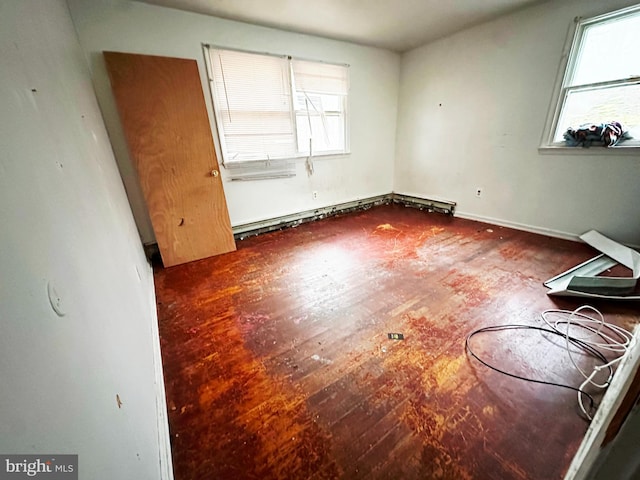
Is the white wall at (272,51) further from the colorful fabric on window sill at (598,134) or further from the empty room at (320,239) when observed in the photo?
the colorful fabric on window sill at (598,134)

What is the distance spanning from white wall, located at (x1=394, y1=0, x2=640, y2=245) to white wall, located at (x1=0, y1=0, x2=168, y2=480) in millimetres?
4048

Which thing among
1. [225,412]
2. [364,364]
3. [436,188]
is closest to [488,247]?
[436,188]

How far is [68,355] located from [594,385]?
2137 millimetres

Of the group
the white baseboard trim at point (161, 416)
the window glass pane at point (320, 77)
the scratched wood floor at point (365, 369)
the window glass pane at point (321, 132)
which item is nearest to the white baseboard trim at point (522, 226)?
the scratched wood floor at point (365, 369)

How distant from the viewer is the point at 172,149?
8.34 ft

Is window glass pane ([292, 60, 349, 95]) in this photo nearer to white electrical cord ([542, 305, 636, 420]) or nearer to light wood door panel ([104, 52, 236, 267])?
light wood door panel ([104, 52, 236, 267])

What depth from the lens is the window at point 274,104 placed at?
2.89 meters

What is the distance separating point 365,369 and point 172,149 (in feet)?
8.59

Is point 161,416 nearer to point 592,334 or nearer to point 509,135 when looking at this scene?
point 592,334

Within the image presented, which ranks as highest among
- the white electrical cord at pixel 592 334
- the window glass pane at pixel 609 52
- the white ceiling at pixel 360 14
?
the white ceiling at pixel 360 14

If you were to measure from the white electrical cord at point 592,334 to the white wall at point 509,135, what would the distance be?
159 centimetres

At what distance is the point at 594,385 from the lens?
1309 millimetres

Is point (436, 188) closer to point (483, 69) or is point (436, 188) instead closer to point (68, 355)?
point (483, 69)

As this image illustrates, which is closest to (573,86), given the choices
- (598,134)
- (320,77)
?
(598,134)
